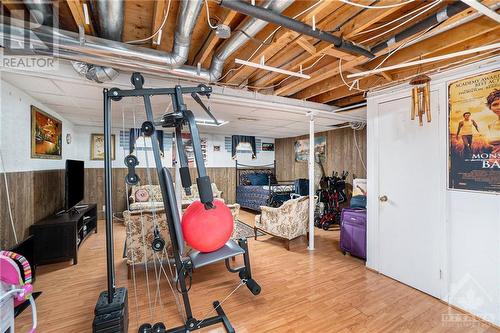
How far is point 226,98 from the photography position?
9.82 feet

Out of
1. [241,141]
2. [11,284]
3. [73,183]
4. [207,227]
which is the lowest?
[11,284]

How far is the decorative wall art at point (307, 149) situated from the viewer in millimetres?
6195

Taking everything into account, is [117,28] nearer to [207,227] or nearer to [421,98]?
[207,227]

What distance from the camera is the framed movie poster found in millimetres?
2016

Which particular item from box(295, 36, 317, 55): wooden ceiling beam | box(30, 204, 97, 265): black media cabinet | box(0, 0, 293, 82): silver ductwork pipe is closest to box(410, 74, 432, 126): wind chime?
box(295, 36, 317, 55): wooden ceiling beam

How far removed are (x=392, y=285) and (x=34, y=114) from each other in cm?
514

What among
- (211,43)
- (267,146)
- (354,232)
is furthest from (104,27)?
(267,146)

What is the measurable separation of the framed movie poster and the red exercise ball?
7.74ft

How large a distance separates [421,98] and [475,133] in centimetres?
58

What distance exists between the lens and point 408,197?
264cm

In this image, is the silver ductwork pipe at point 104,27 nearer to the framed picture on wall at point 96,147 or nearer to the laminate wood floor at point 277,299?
the laminate wood floor at point 277,299

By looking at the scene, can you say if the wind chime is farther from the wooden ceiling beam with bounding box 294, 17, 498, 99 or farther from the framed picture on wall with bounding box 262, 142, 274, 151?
the framed picture on wall with bounding box 262, 142, 274, 151

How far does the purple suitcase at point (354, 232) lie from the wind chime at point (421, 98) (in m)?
1.60

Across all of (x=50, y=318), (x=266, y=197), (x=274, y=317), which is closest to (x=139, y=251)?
(x=50, y=318)
